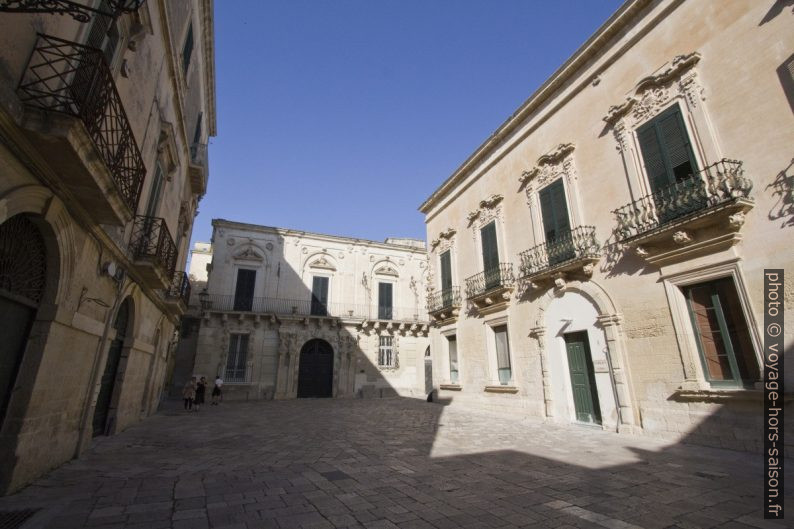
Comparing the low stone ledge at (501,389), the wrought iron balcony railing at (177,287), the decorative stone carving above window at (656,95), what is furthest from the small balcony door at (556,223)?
the wrought iron balcony railing at (177,287)

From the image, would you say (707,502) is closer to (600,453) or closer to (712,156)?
(600,453)

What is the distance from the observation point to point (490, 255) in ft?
41.9

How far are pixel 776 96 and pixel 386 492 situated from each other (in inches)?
337

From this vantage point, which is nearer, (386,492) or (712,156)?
(386,492)

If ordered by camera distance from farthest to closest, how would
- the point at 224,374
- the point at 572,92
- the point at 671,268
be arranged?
the point at 224,374, the point at 572,92, the point at 671,268

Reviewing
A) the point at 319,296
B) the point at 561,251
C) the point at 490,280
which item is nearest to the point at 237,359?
the point at 319,296

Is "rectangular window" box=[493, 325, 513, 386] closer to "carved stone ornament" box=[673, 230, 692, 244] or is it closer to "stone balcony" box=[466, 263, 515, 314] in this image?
"stone balcony" box=[466, 263, 515, 314]

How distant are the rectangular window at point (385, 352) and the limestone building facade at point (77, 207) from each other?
14.8 meters

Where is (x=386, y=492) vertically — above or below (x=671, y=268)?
below

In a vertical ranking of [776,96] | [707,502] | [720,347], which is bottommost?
[707,502]

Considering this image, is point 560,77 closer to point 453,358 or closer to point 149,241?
point 453,358

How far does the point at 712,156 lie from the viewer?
22.0ft

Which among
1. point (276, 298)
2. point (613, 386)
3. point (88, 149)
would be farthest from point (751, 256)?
point (276, 298)

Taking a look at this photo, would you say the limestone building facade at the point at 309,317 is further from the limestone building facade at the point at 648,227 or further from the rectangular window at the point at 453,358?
the limestone building facade at the point at 648,227
